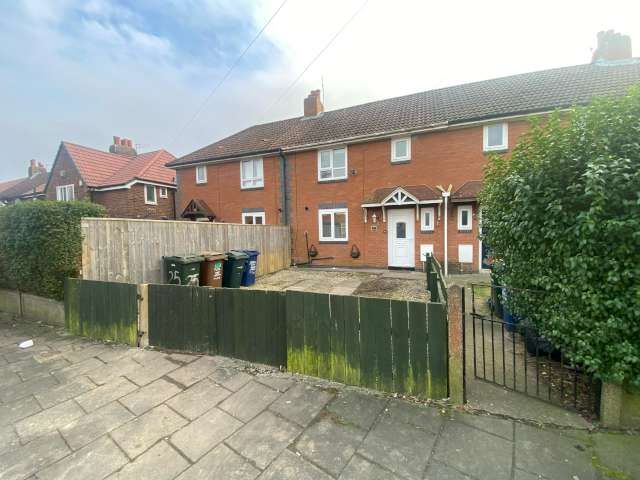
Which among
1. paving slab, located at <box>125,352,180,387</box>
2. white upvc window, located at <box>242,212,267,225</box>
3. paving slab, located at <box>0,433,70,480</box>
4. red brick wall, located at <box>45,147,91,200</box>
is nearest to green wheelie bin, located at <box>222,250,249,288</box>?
paving slab, located at <box>125,352,180,387</box>

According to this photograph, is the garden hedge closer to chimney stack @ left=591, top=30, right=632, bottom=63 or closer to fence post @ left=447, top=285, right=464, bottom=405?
fence post @ left=447, top=285, right=464, bottom=405

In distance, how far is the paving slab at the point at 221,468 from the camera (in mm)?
2162

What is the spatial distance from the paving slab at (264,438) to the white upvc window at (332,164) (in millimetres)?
11176

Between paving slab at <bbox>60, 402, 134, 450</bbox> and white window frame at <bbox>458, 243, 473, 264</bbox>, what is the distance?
10785mm

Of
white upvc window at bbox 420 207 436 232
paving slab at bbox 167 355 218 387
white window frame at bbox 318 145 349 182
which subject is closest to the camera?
paving slab at bbox 167 355 218 387

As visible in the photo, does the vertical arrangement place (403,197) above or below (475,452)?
above

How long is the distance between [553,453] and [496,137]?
10919 millimetres

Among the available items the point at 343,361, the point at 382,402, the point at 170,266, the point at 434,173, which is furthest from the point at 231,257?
the point at 434,173

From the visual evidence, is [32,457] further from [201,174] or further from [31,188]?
[31,188]

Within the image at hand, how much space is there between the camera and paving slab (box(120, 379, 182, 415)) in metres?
3.09

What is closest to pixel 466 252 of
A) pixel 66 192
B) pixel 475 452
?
pixel 475 452

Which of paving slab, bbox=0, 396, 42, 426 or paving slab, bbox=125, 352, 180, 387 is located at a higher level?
paving slab, bbox=125, 352, 180, 387

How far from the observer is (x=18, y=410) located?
123 inches

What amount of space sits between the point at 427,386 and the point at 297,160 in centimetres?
1225
